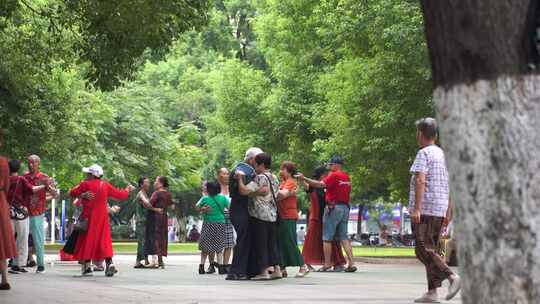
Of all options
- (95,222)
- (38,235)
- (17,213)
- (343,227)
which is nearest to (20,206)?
(17,213)

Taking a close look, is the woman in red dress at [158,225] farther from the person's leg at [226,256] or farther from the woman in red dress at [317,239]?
the woman in red dress at [317,239]

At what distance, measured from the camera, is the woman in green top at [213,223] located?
69.5ft

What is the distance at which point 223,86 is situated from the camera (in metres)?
54.8

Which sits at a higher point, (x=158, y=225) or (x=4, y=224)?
(x=158, y=225)

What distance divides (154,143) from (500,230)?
48310mm

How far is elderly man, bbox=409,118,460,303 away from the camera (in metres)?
12.5

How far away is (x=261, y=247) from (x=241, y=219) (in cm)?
59

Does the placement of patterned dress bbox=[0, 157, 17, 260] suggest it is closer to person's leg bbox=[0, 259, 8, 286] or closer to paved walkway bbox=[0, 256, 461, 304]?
person's leg bbox=[0, 259, 8, 286]

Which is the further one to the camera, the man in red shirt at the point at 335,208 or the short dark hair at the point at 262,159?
the man in red shirt at the point at 335,208

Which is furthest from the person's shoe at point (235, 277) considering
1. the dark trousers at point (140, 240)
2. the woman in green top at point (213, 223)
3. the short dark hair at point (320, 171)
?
the dark trousers at point (140, 240)

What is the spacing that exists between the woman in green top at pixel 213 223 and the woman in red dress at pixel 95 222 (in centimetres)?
214

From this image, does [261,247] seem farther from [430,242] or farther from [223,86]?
[223,86]

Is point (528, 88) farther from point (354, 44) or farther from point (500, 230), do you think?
point (354, 44)

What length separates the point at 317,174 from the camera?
22.6m
